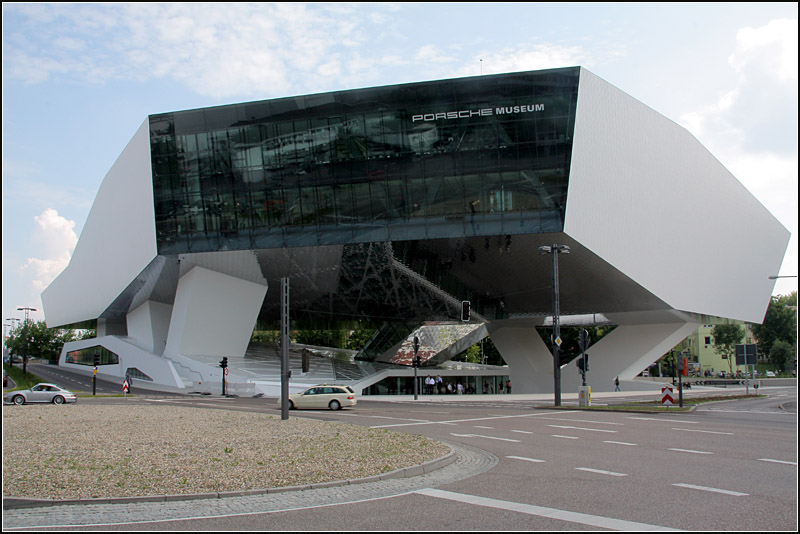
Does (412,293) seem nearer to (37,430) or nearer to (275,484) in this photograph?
(37,430)

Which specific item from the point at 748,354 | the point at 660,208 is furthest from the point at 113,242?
the point at 748,354

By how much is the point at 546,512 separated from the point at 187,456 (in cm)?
670

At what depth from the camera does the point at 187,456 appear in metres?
11.8

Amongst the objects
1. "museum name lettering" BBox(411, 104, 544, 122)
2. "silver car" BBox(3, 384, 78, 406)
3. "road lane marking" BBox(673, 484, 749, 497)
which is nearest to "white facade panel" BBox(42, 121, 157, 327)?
"silver car" BBox(3, 384, 78, 406)

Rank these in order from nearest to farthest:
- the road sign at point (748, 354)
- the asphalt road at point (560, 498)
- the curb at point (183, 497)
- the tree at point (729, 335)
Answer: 1. the asphalt road at point (560, 498)
2. the curb at point (183, 497)
3. the road sign at point (748, 354)
4. the tree at point (729, 335)

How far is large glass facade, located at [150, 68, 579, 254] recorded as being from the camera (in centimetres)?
3775

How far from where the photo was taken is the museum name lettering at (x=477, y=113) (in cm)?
3747

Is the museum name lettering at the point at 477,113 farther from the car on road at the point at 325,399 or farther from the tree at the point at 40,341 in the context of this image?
the tree at the point at 40,341

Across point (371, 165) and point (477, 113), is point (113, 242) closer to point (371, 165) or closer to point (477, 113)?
point (371, 165)

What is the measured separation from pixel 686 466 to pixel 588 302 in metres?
39.3

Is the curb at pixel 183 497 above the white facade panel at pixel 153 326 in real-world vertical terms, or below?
below

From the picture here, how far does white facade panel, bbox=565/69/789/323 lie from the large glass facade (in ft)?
7.88

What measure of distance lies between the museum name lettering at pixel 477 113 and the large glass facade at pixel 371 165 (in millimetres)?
58

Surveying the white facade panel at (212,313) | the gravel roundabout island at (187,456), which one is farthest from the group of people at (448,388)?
the gravel roundabout island at (187,456)
